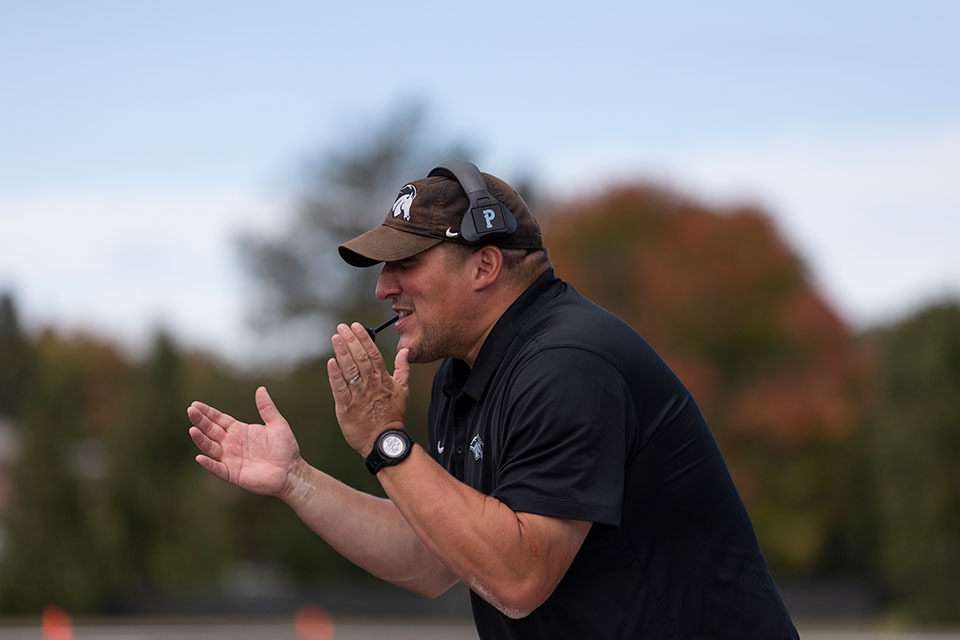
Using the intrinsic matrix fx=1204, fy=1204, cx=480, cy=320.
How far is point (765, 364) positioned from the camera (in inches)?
1292

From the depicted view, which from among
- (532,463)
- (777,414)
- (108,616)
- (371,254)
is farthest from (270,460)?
(777,414)

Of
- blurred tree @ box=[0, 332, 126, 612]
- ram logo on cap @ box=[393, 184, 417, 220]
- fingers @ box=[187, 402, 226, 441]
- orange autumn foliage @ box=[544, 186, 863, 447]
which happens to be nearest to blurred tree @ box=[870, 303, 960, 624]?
orange autumn foliage @ box=[544, 186, 863, 447]

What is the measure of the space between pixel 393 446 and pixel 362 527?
2.78ft

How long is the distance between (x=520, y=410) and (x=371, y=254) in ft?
1.93

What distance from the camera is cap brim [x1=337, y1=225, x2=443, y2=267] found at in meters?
3.08

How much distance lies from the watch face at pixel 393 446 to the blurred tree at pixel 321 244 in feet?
120

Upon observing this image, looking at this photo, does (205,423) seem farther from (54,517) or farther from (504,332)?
(54,517)


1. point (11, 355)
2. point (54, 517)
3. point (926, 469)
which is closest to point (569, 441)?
point (926, 469)

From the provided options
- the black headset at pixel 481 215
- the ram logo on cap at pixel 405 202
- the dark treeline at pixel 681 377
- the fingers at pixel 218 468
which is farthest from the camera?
the dark treeline at pixel 681 377

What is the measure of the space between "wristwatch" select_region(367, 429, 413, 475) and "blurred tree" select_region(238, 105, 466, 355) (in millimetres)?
36620

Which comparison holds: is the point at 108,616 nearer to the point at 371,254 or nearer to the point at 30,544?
the point at 30,544

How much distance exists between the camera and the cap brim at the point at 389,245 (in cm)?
308

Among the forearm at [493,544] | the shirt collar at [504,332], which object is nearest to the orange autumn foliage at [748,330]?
the shirt collar at [504,332]

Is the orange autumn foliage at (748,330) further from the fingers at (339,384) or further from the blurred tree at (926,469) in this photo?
the fingers at (339,384)
